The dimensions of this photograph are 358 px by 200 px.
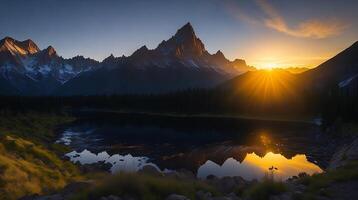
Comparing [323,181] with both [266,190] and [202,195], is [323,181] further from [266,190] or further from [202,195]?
[202,195]

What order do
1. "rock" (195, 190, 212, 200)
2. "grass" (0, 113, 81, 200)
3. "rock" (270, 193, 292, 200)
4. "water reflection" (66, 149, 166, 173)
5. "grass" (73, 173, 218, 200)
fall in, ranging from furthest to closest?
1. "water reflection" (66, 149, 166, 173)
2. "grass" (0, 113, 81, 200)
3. "rock" (195, 190, 212, 200)
4. "rock" (270, 193, 292, 200)
5. "grass" (73, 173, 218, 200)

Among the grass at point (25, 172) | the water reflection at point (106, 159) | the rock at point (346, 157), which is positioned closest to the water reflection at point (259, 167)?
the rock at point (346, 157)

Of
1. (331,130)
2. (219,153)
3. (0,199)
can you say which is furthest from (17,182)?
(331,130)

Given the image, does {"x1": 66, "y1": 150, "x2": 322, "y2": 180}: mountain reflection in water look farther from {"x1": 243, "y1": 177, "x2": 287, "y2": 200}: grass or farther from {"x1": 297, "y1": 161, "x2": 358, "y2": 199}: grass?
{"x1": 243, "y1": 177, "x2": 287, "y2": 200}: grass

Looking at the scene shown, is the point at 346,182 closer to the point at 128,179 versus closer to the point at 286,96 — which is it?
the point at 128,179

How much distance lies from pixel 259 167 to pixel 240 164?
3.81 meters

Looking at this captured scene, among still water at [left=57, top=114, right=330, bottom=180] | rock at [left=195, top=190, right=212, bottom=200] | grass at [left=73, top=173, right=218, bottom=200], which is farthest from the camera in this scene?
still water at [left=57, top=114, right=330, bottom=180]

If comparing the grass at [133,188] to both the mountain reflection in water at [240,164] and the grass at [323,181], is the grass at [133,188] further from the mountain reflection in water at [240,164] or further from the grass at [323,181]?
the mountain reflection in water at [240,164]

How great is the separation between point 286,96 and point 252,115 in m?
35.3

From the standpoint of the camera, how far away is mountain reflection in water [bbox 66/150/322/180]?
52438mm

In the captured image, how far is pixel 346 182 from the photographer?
63.9 feet

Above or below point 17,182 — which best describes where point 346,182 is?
above

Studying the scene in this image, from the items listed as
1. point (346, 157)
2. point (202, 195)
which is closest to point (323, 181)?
point (202, 195)

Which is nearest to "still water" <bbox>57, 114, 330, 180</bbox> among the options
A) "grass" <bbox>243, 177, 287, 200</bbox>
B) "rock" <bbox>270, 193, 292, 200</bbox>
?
"grass" <bbox>243, 177, 287, 200</bbox>
